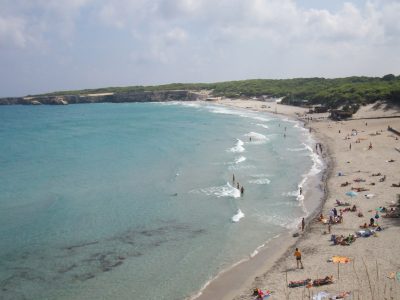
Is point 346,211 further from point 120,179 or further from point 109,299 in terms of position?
point 120,179

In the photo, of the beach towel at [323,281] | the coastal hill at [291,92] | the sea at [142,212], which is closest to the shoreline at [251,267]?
the sea at [142,212]

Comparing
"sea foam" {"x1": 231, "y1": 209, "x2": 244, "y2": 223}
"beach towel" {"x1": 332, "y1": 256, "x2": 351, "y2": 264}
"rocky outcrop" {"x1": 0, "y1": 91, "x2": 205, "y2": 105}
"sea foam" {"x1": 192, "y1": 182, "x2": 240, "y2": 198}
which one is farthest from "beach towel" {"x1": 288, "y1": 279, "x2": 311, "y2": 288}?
"rocky outcrop" {"x1": 0, "y1": 91, "x2": 205, "y2": 105}

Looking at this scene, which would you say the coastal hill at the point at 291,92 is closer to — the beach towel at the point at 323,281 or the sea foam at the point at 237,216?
the sea foam at the point at 237,216

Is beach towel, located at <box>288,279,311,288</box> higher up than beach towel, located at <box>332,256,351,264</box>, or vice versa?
beach towel, located at <box>332,256,351,264</box>

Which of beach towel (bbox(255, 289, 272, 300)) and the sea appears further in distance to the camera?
the sea

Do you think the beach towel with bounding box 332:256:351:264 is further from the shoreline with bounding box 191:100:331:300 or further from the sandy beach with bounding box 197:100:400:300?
the shoreline with bounding box 191:100:331:300

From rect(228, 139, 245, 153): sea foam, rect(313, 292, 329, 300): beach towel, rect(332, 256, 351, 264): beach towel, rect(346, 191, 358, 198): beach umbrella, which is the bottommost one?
rect(332, 256, 351, 264): beach towel

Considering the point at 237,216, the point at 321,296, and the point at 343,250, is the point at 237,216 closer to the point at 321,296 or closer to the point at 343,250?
the point at 343,250

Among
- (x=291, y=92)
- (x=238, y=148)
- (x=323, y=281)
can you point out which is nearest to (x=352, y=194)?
(x=323, y=281)
